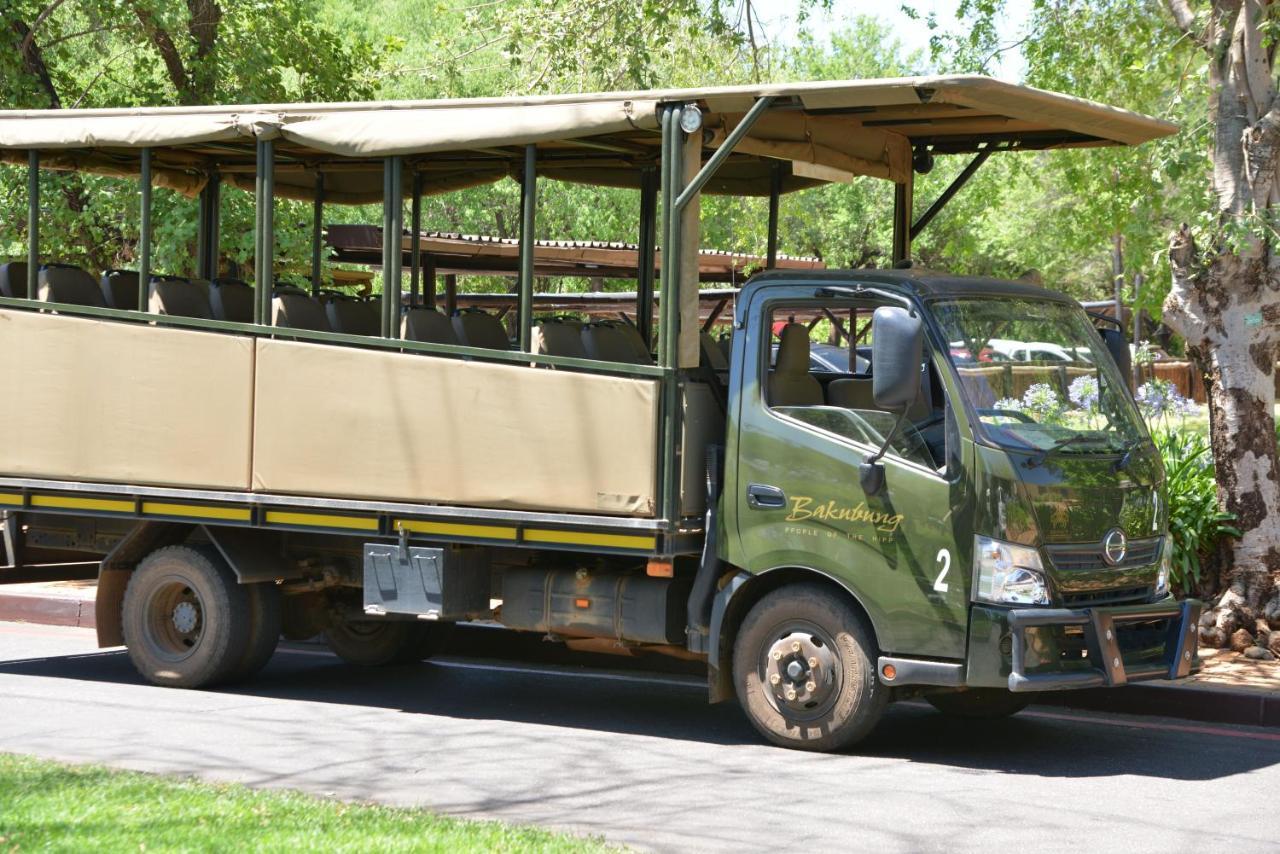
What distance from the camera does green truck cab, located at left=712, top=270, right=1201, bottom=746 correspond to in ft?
25.6

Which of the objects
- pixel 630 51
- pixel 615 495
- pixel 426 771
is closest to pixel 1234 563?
pixel 615 495

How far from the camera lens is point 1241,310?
11305 millimetres

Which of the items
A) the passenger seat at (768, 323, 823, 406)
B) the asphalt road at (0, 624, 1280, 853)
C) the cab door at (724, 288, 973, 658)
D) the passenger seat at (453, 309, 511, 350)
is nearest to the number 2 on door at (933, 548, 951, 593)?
the cab door at (724, 288, 973, 658)

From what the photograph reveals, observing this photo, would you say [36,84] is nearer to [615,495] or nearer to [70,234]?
[70,234]

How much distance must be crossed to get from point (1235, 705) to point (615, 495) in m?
3.75

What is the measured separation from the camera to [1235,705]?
30.7 ft

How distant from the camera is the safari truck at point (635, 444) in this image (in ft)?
26.2

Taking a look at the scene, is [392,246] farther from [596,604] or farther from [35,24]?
[35,24]

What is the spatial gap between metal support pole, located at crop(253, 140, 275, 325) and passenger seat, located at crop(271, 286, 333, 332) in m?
0.06

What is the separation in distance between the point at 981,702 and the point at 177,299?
5.39 meters

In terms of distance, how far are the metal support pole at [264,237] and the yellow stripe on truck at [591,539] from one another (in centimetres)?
230

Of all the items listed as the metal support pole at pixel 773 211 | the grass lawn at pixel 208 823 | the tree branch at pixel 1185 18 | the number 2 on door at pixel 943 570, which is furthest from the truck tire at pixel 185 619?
the tree branch at pixel 1185 18

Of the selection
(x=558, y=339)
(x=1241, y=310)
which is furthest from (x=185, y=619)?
(x=1241, y=310)

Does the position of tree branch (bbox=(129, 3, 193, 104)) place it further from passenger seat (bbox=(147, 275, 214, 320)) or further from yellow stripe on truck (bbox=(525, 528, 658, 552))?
yellow stripe on truck (bbox=(525, 528, 658, 552))
